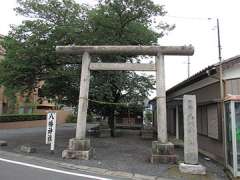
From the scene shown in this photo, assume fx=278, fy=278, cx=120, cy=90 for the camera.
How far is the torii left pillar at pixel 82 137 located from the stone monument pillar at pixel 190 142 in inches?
139

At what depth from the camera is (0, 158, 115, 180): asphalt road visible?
7.14 meters

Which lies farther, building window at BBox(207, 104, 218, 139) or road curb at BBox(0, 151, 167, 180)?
building window at BBox(207, 104, 218, 139)

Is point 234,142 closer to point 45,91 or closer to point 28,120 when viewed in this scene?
point 45,91

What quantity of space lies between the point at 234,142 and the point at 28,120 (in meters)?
27.1

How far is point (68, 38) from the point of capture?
14664 millimetres

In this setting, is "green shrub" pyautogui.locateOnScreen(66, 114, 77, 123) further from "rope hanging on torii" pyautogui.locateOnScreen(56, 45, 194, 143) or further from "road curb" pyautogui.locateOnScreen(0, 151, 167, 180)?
"road curb" pyautogui.locateOnScreen(0, 151, 167, 180)

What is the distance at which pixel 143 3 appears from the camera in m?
15.3

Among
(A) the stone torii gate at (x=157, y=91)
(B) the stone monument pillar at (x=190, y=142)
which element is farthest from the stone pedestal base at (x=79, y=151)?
(B) the stone monument pillar at (x=190, y=142)

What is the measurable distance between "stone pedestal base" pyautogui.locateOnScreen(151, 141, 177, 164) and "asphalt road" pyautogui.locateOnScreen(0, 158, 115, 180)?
2725 millimetres

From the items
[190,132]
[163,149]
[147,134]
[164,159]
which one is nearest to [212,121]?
[163,149]

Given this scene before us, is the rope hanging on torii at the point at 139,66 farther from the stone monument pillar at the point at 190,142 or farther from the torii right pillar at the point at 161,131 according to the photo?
the stone monument pillar at the point at 190,142

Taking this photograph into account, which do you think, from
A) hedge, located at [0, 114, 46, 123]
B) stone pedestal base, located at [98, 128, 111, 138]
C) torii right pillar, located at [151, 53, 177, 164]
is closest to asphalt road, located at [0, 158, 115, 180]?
torii right pillar, located at [151, 53, 177, 164]

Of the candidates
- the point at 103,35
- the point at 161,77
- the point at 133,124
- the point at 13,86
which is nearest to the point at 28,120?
the point at 133,124

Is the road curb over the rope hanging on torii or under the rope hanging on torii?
under
